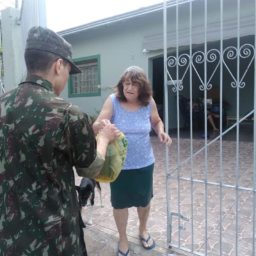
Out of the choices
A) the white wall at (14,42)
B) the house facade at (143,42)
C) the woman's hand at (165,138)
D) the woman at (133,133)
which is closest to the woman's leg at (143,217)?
the woman at (133,133)

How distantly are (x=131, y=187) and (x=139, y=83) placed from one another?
870mm

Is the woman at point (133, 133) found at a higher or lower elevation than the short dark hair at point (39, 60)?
lower

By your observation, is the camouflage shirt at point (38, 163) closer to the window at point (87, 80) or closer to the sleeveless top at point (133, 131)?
the sleeveless top at point (133, 131)

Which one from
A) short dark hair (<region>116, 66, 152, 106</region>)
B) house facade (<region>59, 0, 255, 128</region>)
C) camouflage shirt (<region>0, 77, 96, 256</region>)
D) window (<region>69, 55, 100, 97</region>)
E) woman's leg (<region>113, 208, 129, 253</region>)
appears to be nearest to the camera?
camouflage shirt (<region>0, 77, 96, 256</region>)

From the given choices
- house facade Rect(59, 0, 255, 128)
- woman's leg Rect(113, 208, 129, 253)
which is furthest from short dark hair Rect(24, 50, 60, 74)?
house facade Rect(59, 0, 255, 128)

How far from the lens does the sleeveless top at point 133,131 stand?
2.92 metres

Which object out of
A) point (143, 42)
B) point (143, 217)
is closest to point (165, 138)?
point (143, 217)

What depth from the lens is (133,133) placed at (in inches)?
115

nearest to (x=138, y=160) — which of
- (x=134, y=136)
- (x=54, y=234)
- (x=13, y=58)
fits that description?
(x=134, y=136)

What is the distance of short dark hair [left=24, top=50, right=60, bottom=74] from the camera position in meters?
1.68

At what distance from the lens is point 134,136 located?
2.94m

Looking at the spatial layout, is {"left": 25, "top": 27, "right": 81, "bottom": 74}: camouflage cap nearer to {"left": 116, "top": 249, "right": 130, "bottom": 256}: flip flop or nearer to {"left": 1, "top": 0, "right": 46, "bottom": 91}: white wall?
{"left": 1, "top": 0, "right": 46, "bottom": 91}: white wall

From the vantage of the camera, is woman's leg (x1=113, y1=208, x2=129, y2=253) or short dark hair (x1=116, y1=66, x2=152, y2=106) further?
woman's leg (x1=113, y1=208, x2=129, y2=253)

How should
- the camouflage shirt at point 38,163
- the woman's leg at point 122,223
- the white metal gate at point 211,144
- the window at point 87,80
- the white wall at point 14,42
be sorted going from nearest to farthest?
the camouflage shirt at point 38,163 → the white metal gate at point 211,144 → the woman's leg at point 122,223 → the white wall at point 14,42 → the window at point 87,80
